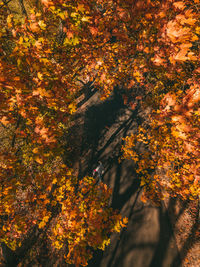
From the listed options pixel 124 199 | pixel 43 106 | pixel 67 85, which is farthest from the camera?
pixel 124 199

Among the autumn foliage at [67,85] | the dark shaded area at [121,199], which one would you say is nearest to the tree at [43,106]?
the autumn foliage at [67,85]

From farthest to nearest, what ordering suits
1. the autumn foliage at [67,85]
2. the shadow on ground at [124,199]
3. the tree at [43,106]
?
1. the shadow on ground at [124,199]
2. the tree at [43,106]
3. the autumn foliage at [67,85]

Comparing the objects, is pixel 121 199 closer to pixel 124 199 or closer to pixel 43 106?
pixel 124 199

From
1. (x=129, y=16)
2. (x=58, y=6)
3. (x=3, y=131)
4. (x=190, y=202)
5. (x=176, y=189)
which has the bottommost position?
(x=3, y=131)

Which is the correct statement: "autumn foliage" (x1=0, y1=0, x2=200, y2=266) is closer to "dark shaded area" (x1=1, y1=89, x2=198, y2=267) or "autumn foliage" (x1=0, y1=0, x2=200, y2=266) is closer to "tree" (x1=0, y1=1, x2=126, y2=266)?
"tree" (x1=0, y1=1, x2=126, y2=266)

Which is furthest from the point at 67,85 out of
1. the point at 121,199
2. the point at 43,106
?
the point at 121,199

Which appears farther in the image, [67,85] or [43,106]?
[67,85]

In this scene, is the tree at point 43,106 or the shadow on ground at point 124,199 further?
the shadow on ground at point 124,199

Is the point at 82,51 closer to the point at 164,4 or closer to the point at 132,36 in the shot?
the point at 132,36

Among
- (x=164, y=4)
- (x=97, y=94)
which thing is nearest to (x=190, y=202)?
(x=164, y=4)

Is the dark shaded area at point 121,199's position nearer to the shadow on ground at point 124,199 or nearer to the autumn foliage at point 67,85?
the shadow on ground at point 124,199

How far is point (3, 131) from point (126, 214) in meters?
11.3

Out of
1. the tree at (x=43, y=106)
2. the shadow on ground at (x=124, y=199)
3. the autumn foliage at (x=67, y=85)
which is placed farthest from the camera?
the shadow on ground at (x=124, y=199)

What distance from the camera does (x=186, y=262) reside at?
20.6 feet
